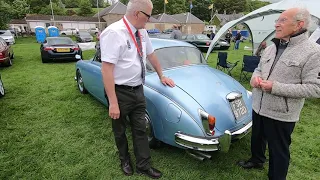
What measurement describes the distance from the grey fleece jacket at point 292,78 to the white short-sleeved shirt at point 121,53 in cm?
141

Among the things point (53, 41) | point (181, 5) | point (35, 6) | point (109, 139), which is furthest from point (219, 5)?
point (109, 139)

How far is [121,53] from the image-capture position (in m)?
2.24

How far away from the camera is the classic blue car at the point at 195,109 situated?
2551 mm

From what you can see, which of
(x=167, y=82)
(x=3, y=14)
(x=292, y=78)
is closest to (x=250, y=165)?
(x=292, y=78)

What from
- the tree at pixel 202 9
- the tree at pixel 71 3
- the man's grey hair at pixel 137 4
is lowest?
the man's grey hair at pixel 137 4

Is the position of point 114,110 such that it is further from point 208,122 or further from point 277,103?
point 277,103

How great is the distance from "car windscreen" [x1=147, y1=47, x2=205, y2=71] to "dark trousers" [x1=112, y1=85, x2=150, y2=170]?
3.37 ft

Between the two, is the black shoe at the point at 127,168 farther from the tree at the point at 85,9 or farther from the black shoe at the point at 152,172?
the tree at the point at 85,9

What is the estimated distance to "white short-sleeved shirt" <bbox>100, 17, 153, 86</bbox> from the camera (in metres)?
2.16

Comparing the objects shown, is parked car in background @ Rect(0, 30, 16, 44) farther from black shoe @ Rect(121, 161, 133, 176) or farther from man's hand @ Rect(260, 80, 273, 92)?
man's hand @ Rect(260, 80, 273, 92)

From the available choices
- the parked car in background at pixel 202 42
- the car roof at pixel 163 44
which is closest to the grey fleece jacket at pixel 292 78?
the car roof at pixel 163 44

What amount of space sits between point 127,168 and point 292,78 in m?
2.19

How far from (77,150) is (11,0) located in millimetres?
68519

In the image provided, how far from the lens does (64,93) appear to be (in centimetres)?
592
